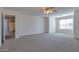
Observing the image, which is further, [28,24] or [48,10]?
[28,24]

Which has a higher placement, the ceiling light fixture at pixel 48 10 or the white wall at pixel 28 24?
the ceiling light fixture at pixel 48 10

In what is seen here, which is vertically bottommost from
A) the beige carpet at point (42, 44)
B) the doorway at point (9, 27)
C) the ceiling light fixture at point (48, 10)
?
the beige carpet at point (42, 44)

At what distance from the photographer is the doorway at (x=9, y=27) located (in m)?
1.91

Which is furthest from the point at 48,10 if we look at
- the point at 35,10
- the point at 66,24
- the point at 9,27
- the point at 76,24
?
the point at 9,27

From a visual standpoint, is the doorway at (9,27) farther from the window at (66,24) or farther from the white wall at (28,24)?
the window at (66,24)

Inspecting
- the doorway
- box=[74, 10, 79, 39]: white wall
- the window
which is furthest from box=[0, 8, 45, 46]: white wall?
box=[74, 10, 79, 39]: white wall

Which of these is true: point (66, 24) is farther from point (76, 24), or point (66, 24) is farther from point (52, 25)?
point (52, 25)

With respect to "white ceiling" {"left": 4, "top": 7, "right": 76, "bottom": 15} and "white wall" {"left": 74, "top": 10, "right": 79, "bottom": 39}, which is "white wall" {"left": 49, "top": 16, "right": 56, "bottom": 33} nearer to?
"white ceiling" {"left": 4, "top": 7, "right": 76, "bottom": 15}

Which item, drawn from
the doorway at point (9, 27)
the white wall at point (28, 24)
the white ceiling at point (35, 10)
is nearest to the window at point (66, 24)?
the white ceiling at point (35, 10)

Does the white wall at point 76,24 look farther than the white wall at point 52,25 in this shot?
No

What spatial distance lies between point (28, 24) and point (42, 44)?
1.80 ft

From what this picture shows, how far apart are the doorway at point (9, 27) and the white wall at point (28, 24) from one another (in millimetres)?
84

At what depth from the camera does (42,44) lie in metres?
2.00
